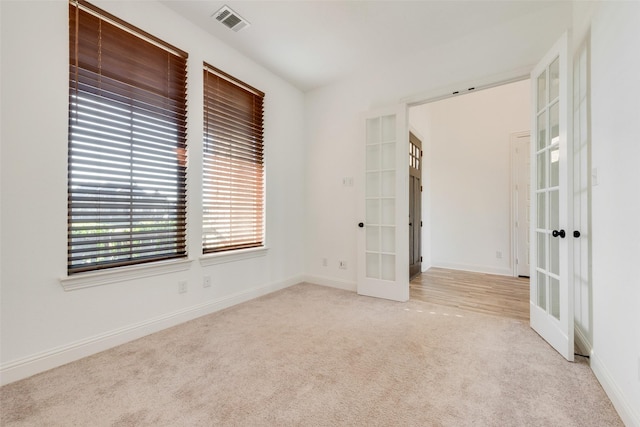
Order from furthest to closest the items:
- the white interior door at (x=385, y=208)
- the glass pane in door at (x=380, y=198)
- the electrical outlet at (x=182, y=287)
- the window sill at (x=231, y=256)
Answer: the glass pane in door at (x=380, y=198) → the white interior door at (x=385, y=208) → the window sill at (x=231, y=256) → the electrical outlet at (x=182, y=287)

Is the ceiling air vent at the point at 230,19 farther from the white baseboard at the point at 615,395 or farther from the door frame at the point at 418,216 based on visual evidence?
the white baseboard at the point at 615,395

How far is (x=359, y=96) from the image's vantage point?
3695 millimetres

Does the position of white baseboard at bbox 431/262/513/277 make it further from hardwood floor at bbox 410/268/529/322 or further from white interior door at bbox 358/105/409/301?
white interior door at bbox 358/105/409/301

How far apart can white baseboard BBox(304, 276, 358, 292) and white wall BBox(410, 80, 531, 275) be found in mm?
2333

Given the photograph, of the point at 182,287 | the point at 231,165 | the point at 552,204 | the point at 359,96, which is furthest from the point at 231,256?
the point at 552,204

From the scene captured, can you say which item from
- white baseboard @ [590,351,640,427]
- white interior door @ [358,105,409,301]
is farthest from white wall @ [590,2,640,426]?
A: white interior door @ [358,105,409,301]

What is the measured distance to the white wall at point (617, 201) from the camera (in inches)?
51.3

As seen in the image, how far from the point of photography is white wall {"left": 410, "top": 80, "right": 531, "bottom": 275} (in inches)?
179

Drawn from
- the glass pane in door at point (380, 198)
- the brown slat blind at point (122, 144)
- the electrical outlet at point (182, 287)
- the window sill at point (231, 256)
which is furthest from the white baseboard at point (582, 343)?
the brown slat blind at point (122, 144)

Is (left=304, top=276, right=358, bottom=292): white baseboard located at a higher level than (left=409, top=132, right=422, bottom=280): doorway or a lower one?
lower

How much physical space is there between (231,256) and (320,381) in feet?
6.02

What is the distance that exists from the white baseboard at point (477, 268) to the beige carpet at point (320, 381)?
2343 mm

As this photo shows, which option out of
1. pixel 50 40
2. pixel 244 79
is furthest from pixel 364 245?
pixel 50 40

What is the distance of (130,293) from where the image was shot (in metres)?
2.27
